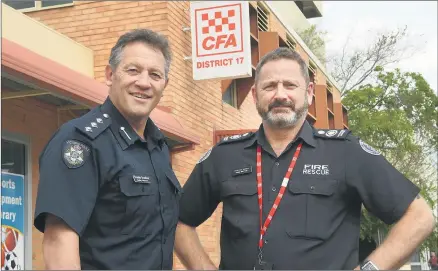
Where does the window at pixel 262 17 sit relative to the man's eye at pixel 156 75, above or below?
above

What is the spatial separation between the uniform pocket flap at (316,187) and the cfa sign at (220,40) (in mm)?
6562

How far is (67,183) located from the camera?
7.69ft

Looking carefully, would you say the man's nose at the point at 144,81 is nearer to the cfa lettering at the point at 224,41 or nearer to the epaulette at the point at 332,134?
the epaulette at the point at 332,134

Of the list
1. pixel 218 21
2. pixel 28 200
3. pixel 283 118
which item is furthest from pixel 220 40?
pixel 283 118

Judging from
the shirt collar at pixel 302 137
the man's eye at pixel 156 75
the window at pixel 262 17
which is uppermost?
the window at pixel 262 17

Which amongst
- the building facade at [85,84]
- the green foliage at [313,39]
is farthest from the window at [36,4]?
the green foliage at [313,39]

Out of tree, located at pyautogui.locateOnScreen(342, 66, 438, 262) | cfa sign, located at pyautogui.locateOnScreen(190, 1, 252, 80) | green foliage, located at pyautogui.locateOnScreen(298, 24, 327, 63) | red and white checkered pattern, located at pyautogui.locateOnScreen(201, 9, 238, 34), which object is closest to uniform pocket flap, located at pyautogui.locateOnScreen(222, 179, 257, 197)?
cfa sign, located at pyautogui.locateOnScreen(190, 1, 252, 80)

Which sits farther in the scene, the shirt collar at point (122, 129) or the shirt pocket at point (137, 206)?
the shirt collar at point (122, 129)

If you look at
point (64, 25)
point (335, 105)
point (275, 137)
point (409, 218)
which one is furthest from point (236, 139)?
point (335, 105)

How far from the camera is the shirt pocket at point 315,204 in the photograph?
274 cm

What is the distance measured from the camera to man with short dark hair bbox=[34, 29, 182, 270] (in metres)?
A: 2.32

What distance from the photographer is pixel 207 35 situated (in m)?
9.49

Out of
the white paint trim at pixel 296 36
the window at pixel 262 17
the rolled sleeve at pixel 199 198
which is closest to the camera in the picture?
the rolled sleeve at pixel 199 198

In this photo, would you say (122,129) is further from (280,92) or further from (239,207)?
(280,92)
